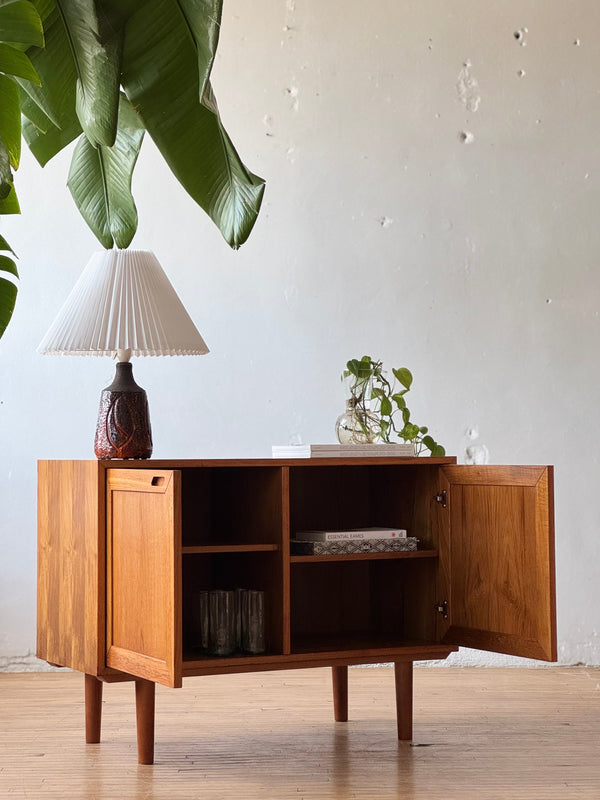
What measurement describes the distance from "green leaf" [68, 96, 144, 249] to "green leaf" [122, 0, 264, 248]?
12 cm

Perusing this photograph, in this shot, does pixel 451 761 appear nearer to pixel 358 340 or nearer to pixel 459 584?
pixel 459 584

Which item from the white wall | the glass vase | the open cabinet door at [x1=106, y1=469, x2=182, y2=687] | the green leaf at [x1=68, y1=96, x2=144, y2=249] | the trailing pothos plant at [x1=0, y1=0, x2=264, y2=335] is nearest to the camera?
the trailing pothos plant at [x1=0, y1=0, x2=264, y2=335]

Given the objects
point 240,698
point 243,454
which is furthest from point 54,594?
point 243,454

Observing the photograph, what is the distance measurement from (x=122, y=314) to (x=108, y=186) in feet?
3.71

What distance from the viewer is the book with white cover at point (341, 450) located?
7.94ft

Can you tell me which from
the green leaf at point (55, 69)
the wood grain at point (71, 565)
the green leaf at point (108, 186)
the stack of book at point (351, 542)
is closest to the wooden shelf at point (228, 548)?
the stack of book at point (351, 542)

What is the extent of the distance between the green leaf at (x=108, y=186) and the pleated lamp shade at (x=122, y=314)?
1053mm

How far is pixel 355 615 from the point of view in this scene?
9.25 ft

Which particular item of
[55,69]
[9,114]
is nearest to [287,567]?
[55,69]

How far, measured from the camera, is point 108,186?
4.07 feet

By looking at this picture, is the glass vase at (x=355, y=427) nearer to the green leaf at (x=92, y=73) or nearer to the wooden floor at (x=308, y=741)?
the wooden floor at (x=308, y=741)

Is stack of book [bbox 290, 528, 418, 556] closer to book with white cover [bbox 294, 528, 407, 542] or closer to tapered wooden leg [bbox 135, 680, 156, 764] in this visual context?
book with white cover [bbox 294, 528, 407, 542]

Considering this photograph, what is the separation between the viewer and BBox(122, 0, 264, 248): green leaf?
2.98 ft

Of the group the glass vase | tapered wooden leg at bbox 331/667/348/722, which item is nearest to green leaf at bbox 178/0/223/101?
the glass vase
